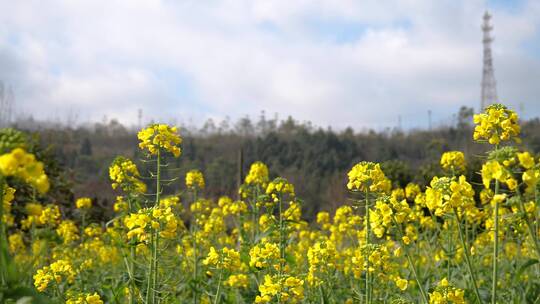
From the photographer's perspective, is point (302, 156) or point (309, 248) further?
point (302, 156)

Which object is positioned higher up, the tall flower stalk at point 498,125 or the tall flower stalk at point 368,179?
the tall flower stalk at point 498,125

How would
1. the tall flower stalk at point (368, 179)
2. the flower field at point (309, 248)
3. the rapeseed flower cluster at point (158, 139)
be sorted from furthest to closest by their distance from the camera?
the rapeseed flower cluster at point (158, 139) → the tall flower stalk at point (368, 179) → the flower field at point (309, 248)

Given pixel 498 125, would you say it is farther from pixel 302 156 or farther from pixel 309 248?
pixel 302 156

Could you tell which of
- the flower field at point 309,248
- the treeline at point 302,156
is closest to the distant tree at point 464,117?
the treeline at point 302,156

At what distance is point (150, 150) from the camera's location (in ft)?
10.6

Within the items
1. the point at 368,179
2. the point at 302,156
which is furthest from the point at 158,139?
the point at 302,156

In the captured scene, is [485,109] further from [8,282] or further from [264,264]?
[8,282]

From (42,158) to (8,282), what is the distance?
9.00 meters

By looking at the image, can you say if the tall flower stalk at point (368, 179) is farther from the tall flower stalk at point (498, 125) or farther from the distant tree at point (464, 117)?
the distant tree at point (464, 117)

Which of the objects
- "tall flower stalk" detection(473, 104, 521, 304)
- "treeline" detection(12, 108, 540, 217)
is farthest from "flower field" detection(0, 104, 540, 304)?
"treeline" detection(12, 108, 540, 217)

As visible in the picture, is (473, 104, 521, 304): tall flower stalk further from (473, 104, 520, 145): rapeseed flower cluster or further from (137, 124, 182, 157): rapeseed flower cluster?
(137, 124, 182, 157): rapeseed flower cluster

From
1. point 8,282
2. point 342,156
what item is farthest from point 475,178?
point 342,156

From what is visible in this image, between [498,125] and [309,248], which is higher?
[498,125]

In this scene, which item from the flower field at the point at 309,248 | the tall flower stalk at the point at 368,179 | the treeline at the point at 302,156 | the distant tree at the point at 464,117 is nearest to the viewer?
the flower field at the point at 309,248
